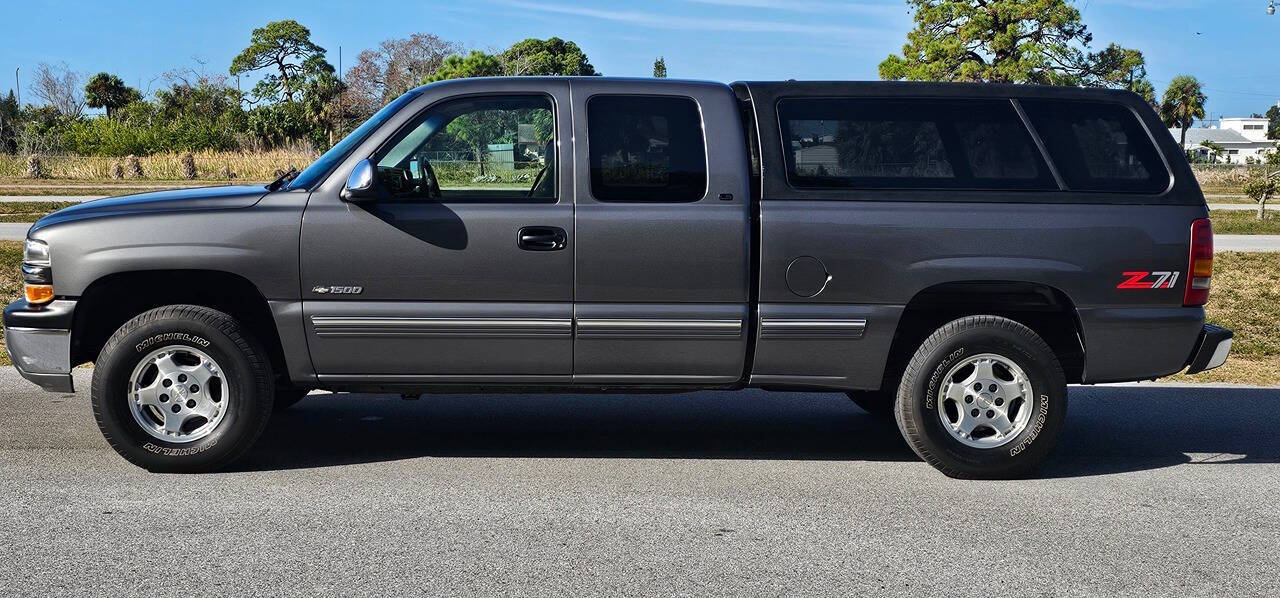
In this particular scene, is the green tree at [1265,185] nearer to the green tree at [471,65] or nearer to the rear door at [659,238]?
the rear door at [659,238]

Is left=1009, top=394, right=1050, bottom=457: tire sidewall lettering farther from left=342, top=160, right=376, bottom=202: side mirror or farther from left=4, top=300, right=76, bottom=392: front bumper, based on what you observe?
left=4, top=300, right=76, bottom=392: front bumper

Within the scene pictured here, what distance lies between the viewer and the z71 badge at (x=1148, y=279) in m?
6.03

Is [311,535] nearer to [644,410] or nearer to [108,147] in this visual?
[644,410]

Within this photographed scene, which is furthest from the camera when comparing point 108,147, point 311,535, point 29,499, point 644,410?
point 108,147

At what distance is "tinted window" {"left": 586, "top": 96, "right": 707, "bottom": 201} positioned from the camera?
5973 mm

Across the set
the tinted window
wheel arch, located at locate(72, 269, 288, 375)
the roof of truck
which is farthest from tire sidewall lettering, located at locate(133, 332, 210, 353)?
the tinted window

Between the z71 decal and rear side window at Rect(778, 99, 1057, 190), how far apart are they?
0.56 meters

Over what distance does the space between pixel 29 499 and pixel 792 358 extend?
11.3 feet

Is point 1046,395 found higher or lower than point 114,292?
lower

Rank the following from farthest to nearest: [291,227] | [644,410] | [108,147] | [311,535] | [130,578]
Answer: [108,147] < [644,410] < [291,227] < [311,535] < [130,578]

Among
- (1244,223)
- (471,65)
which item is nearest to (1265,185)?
(1244,223)

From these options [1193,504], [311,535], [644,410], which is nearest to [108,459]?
[311,535]

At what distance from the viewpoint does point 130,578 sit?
438 cm

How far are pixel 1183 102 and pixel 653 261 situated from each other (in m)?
111
